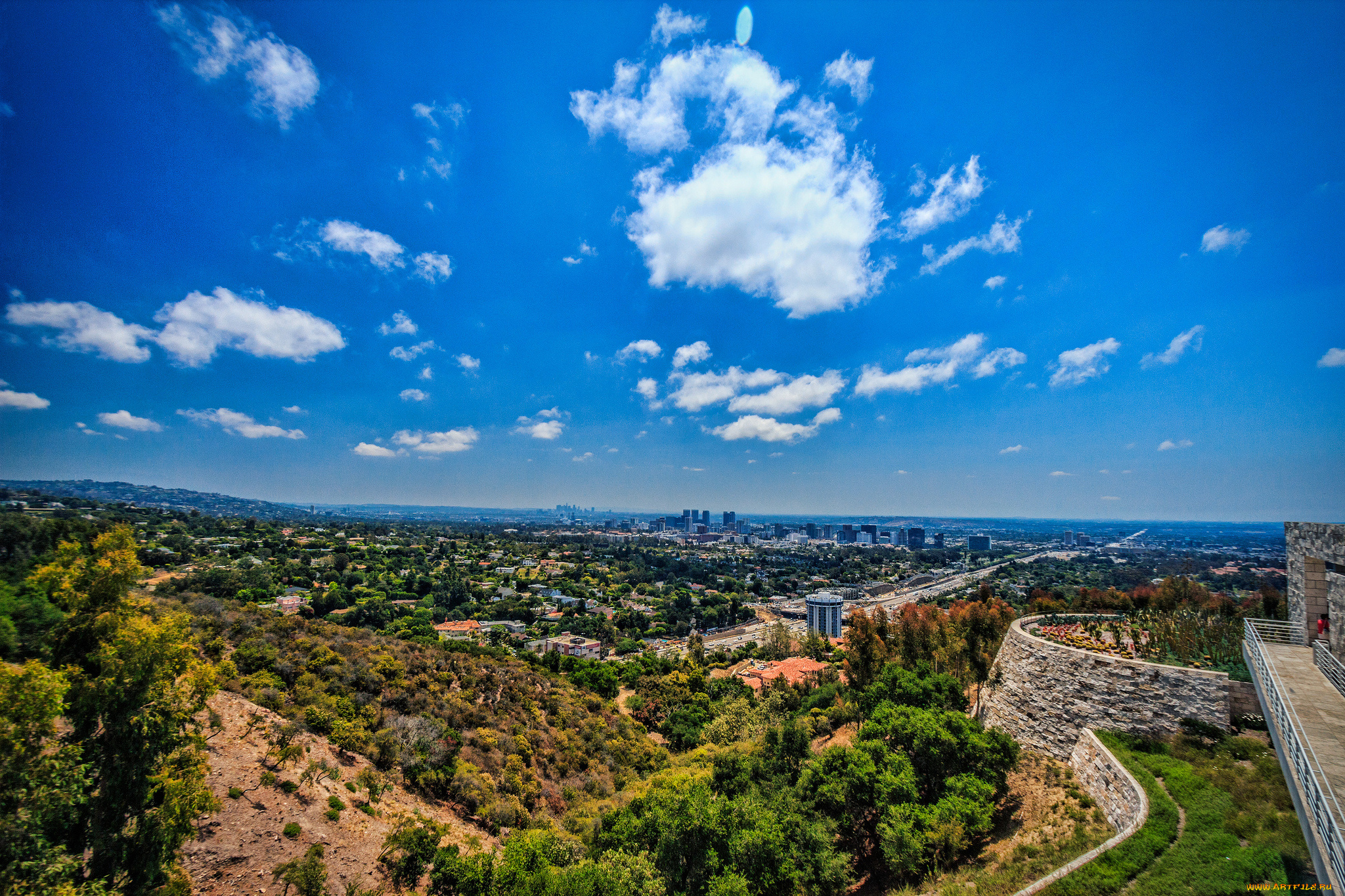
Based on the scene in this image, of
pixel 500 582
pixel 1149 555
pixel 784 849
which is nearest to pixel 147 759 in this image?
pixel 784 849

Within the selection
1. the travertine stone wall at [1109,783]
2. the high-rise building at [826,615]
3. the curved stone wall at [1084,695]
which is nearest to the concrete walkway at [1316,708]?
the curved stone wall at [1084,695]

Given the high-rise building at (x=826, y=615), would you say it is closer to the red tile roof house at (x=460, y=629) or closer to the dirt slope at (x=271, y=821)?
the red tile roof house at (x=460, y=629)

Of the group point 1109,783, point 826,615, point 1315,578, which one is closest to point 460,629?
point 1109,783

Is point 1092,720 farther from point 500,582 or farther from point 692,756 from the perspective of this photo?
point 500,582

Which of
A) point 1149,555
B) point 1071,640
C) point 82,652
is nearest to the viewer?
point 82,652

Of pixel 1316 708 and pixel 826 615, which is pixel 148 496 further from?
pixel 1316 708

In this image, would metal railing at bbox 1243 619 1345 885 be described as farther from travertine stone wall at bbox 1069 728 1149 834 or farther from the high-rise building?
the high-rise building
